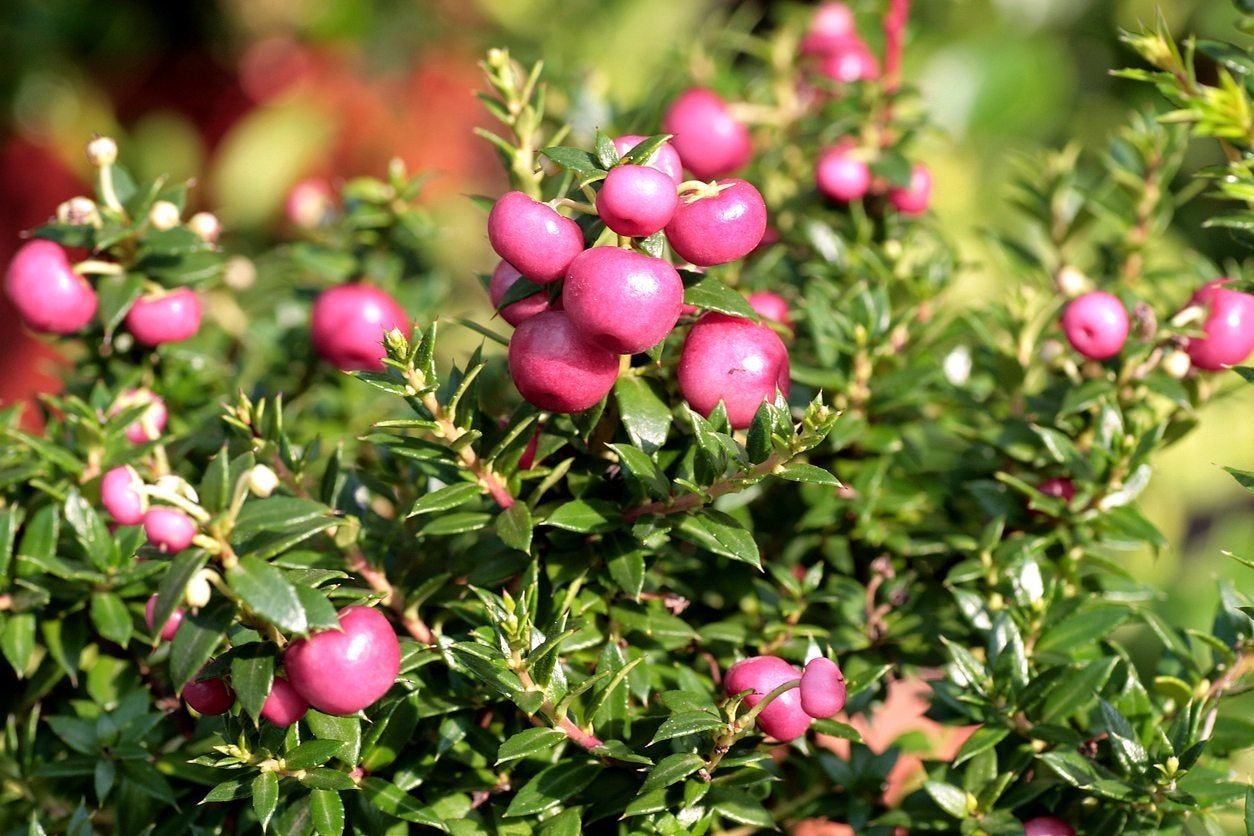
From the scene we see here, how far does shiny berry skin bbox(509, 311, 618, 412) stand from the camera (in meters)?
0.58

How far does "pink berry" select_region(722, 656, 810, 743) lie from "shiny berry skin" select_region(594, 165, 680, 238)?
23cm

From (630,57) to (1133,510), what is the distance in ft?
6.69

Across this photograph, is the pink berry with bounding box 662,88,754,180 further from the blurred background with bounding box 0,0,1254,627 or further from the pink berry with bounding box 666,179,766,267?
the blurred background with bounding box 0,0,1254,627

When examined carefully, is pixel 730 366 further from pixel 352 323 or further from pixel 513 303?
pixel 352 323

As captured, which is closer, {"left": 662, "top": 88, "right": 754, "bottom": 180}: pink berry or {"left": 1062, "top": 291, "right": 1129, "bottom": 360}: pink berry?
{"left": 1062, "top": 291, "right": 1129, "bottom": 360}: pink berry

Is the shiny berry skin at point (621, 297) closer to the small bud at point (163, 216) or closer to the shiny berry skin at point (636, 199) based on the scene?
the shiny berry skin at point (636, 199)

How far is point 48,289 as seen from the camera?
84 centimetres

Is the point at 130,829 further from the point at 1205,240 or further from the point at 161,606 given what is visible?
the point at 1205,240

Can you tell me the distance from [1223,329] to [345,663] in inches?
23.3

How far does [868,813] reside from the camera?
29.9 inches

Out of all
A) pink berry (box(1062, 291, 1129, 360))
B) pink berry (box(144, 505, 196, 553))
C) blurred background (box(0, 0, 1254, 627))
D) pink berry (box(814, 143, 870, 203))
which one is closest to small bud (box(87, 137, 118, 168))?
pink berry (box(144, 505, 196, 553))

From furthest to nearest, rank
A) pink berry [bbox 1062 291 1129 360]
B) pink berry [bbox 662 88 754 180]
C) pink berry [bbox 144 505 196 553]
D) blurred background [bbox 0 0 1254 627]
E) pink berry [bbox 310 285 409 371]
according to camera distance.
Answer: blurred background [bbox 0 0 1254 627] → pink berry [bbox 662 88 754 180] → pink berry [bbox 310 285 409 371] → pink berry [bbox 1062 291 1129 360] → pink berry [bbox 144 505 196 553]

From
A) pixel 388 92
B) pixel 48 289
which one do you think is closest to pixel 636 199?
pixel 48 289

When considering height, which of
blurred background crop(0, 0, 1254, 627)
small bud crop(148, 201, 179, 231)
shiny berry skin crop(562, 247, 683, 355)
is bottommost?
blurred background crop(0, 0, 1254, 627)
